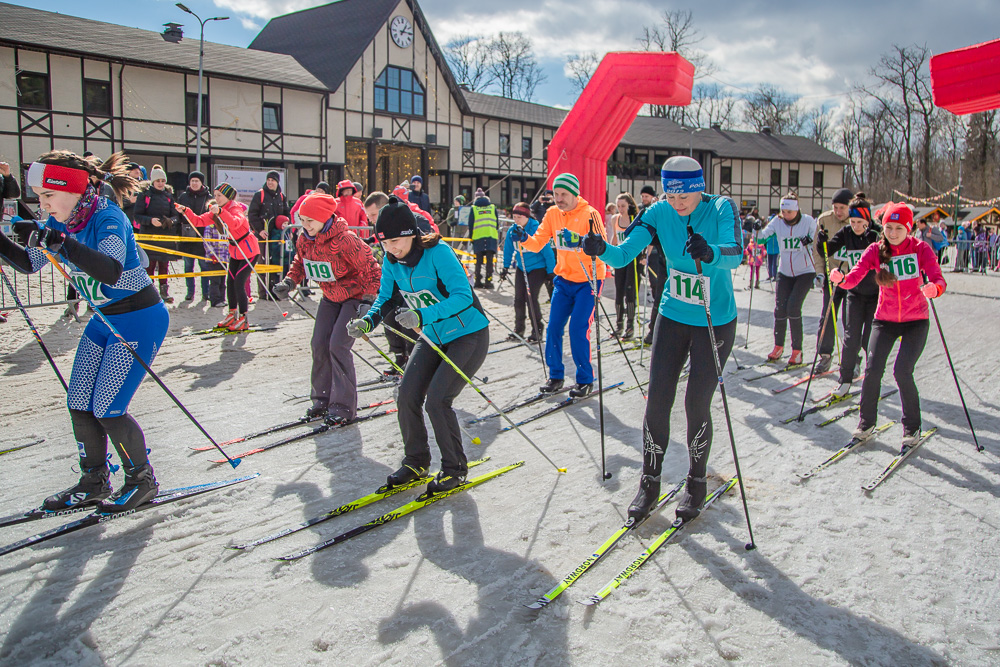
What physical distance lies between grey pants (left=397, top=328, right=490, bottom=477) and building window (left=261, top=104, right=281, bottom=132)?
2528cm

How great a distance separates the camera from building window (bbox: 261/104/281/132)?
26531 mm

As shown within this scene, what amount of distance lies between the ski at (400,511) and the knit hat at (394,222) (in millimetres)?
1601

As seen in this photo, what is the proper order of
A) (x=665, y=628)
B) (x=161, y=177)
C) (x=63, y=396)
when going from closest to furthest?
(x=665, y=628), (x=63, y=396), (x=161, y=177)

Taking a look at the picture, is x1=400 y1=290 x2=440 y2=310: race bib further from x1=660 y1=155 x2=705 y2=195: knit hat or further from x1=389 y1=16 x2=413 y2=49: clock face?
x1=389 y1=16 x2=413 y2=49: clock face

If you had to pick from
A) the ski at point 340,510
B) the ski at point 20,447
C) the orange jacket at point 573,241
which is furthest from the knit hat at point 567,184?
the ski at point 20,447

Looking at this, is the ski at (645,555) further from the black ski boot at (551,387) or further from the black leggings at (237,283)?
the black leggings at (237,283)

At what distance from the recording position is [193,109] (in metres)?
24.5

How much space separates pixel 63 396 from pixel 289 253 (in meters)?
8.40

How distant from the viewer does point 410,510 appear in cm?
388

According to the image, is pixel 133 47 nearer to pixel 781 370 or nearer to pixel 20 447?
pixel 20 447

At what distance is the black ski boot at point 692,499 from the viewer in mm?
3770

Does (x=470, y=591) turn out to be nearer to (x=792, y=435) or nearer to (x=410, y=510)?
(x=410, y=510)

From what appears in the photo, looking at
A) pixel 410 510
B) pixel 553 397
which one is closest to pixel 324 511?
pixel 410 510

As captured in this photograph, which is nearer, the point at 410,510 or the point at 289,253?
the point at 410,510
